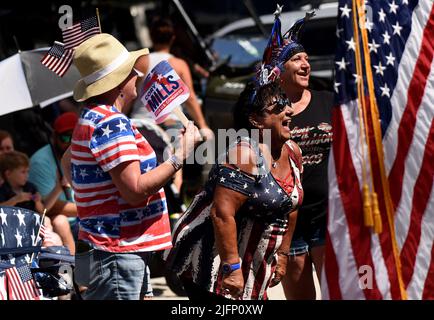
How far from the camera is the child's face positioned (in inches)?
316

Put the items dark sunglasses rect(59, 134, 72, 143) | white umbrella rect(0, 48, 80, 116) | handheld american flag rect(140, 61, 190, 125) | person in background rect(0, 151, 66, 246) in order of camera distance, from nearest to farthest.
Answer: handheld american flag rect(140, 61, 190, 125), person in background rect(0, 151, 66, 246), white umbrella rect(0, 48, 80, 116), dark sunglasses rect(59, 134, 72, 143)

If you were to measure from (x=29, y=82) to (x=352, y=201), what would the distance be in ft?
13.4

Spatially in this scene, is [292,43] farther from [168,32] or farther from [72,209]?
[168,32]

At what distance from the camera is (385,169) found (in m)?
4.73

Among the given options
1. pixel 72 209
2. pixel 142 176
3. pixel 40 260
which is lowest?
pixel 72 209

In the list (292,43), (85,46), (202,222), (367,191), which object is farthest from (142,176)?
(292,43)

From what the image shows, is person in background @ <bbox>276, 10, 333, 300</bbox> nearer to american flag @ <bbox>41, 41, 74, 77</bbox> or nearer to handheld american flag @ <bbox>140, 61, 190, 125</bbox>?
handheld american flag @ <bbox>140, 61, 190, 125</bbox>

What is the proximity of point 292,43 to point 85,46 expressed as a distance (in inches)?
54.0

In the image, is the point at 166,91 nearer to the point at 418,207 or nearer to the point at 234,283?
the point at 234,283

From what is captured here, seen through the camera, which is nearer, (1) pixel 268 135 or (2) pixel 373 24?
(2) pixel 373 24

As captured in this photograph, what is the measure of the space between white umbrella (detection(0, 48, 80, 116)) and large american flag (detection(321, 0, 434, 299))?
3723 mm

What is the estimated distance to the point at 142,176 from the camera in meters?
5.17

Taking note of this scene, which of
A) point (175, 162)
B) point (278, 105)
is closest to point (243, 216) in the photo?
point (175, 162)

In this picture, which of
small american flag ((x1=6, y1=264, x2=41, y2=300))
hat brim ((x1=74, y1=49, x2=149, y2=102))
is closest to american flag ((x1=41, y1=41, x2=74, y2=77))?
hat brim ((x1=74, y1=49, x2=149, y2=102))
